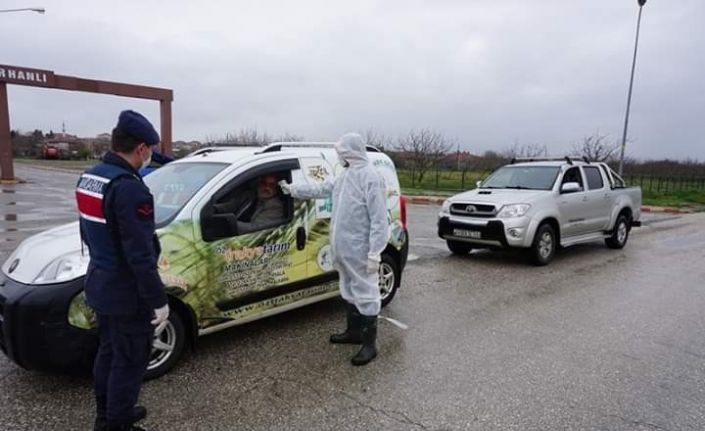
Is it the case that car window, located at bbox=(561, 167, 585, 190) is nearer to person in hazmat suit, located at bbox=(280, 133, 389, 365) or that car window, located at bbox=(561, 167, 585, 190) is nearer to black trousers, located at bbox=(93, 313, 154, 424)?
person in hazmat suit, located at bbox=(280, 133, 389, 365)

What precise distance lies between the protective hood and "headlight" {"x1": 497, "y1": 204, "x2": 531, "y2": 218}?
4.51m

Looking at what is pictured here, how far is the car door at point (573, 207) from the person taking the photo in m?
8.43

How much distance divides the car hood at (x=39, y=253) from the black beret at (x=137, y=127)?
1.37 m

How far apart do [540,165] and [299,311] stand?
19.8ft

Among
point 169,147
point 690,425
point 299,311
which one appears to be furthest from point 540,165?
point 169,147

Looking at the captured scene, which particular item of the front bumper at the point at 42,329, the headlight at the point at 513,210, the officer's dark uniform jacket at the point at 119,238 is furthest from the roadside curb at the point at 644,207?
the officer's dark uniform jacket at the point at 119,238

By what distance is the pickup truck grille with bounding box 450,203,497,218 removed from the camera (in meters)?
7.99

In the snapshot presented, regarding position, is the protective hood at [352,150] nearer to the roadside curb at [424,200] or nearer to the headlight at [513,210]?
the headlight at [513,210]

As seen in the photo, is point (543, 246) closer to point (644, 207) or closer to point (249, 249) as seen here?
point (249, 249)

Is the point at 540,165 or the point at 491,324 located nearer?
the point at 491,324

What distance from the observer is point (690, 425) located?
10.3ft

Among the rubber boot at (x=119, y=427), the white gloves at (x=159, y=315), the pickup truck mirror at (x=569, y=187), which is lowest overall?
the rubber boot at (x=119, y=427)

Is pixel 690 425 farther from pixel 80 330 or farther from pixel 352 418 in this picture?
pixel 80 330

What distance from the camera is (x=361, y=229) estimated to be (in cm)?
397
